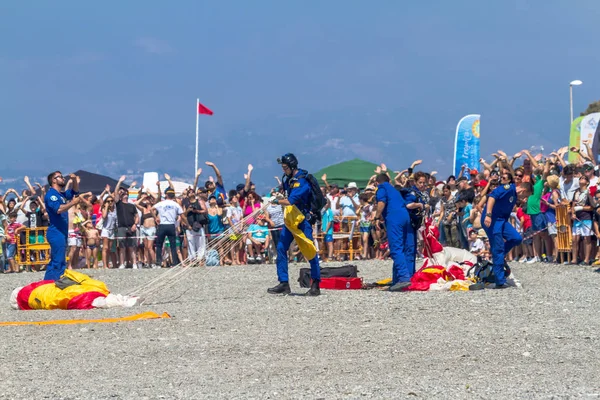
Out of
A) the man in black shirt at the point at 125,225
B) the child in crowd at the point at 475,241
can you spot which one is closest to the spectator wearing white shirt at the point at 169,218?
the man in black shirt at the point at 125,225

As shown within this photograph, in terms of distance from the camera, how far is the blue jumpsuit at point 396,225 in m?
15.3

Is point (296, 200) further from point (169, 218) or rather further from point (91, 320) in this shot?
point (169, 218)

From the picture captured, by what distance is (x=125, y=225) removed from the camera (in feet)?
77.2

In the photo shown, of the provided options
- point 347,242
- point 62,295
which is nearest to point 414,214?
point 62,295

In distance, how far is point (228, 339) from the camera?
33.1 feet

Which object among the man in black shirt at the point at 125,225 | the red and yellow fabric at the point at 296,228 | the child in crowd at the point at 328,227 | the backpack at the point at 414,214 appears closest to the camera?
the red and yellow fabric at the point at 296,228

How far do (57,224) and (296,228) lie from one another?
11.9 feet

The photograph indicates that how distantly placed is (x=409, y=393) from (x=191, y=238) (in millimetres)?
16429

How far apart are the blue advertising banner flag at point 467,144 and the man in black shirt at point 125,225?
11.9 m

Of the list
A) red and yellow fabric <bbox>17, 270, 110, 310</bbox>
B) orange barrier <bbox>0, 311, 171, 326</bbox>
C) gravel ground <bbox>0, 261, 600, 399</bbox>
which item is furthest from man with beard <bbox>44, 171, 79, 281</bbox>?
orange barrier <bbox>0, 311, 171, 326</bbox>

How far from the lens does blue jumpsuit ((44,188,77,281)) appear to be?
1445 cm

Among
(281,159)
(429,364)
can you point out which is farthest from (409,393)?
(281,159)

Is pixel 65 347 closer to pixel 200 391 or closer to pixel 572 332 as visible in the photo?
pixel 200 391

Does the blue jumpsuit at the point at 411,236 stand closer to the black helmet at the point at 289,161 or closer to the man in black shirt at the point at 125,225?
the black helmet at the point at 289,161
